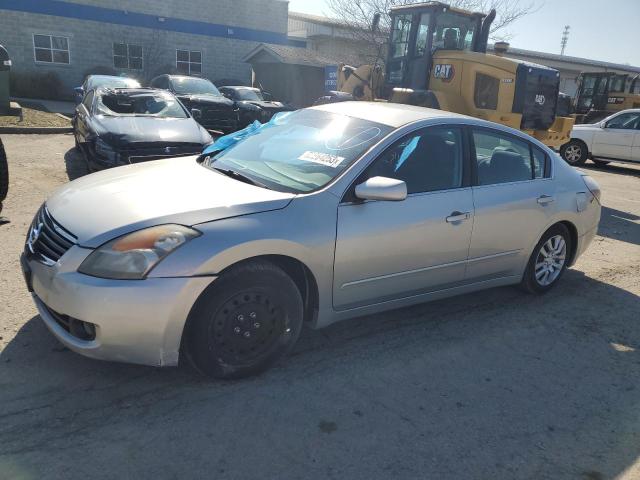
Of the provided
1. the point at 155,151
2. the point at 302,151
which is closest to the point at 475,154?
the point at 302,151

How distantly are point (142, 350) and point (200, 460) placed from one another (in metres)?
0.66

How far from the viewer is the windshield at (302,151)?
340cm

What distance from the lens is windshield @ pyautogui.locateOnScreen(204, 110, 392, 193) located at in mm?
3396

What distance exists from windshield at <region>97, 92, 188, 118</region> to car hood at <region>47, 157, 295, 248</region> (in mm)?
5281

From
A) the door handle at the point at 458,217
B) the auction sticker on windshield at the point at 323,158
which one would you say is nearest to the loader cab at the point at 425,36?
the door handle at the point at 458,217

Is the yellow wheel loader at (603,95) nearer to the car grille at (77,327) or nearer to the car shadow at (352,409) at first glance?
the car shadow at (352,409)

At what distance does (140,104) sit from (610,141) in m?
11.4

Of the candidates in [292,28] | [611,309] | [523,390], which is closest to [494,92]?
[611,309]

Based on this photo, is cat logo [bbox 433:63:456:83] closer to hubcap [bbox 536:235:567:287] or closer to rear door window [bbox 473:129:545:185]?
rear door window [bbox 473:129:545:185]

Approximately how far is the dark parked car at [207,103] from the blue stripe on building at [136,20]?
12799mm

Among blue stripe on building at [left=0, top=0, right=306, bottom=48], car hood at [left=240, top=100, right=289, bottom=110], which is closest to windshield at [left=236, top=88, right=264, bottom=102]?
car hood at [left=240, top=100, right=289, bottom=110]

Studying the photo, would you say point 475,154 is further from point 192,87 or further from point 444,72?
point 192,87

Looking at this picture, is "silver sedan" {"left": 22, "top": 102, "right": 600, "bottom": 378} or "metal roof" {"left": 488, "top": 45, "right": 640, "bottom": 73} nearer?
"silver sedan" {"left": 22, "top": 102, "right": 600, "bottom": 378}

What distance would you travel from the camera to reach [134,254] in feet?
8.85
